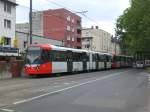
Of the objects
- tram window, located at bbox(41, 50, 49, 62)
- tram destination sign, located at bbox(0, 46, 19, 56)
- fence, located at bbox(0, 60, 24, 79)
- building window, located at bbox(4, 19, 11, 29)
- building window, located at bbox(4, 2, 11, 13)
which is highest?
building window, located at bbox(4, 2, 11, 13)

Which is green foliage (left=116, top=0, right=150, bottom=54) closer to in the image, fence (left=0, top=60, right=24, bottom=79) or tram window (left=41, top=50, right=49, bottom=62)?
tram window (left=41, top=50, right=49, bottom=62)

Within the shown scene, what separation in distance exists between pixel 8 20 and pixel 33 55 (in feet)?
93.8

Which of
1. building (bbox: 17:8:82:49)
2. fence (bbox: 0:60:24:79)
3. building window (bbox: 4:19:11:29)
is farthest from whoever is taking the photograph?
building (bbox: 17:8:82:49)

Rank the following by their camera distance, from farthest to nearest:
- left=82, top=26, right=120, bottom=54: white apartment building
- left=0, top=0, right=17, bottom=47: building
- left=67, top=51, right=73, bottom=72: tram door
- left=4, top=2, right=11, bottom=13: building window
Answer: left=82, top=26, right=120, bottom=54: white apartment building → left=4, top=2, right=11, bottom=13: building window → left=0, top=0, right=17, bottom=47: building → left=67, top=51, right=73, bottom=72: tram door

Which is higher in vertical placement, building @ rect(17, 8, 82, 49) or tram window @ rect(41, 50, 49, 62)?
building @ rect(17, 8, 82, 49)

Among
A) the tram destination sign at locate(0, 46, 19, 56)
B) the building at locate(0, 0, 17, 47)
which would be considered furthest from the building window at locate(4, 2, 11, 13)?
the tram destination sign at locate(0, 46, 19, 56)

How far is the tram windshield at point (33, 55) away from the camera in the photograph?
38344mm

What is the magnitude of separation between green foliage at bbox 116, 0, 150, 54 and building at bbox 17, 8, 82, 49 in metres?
24.9

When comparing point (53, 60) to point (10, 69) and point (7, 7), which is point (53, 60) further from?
point (7, 7)

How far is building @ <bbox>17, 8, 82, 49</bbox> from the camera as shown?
99500 millimetres

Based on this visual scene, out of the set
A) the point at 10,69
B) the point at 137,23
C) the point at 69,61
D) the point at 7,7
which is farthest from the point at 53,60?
the point at 137,23

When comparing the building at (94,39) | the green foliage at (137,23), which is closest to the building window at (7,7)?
the green foliage at (137,23)

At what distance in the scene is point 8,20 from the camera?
65.9 metres

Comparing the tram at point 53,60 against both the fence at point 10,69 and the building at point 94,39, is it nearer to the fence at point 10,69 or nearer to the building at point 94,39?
the fence at point 10,69
